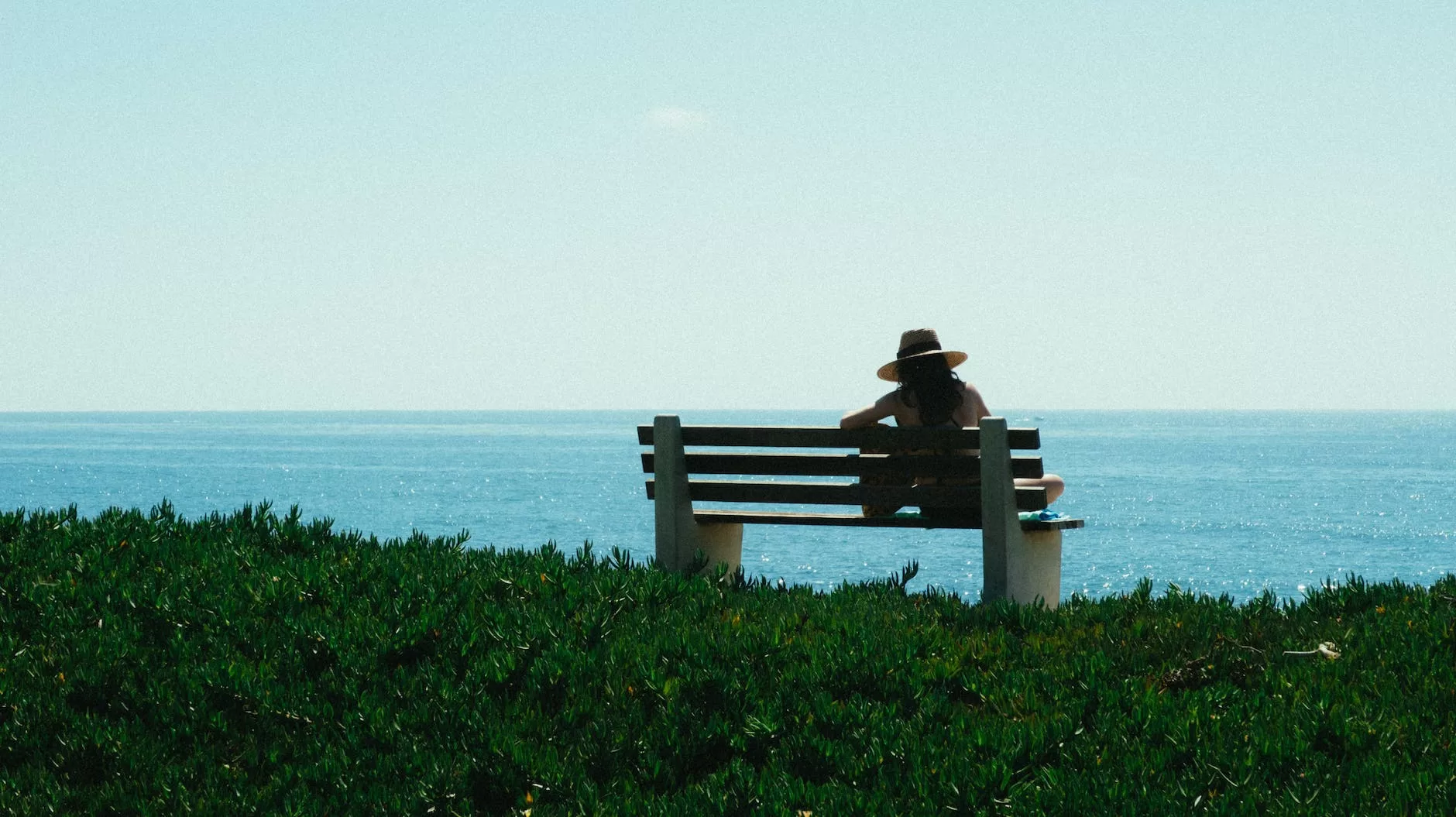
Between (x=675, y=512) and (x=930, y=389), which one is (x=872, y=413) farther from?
(x=675, y=512)

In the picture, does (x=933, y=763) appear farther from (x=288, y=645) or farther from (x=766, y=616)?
(x=288, y=645)

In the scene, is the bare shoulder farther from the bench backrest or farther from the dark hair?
the bench backrest

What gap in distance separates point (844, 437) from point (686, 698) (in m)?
2.83

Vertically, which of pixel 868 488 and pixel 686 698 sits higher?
pixel 868 488

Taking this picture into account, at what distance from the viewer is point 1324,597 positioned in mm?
7031

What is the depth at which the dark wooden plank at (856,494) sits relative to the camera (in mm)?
7684

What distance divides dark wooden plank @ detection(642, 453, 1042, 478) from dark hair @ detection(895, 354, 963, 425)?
497 millimetres

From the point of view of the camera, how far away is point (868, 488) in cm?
797

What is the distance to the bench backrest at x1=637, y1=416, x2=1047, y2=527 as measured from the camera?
7.60 m

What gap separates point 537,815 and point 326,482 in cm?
8014

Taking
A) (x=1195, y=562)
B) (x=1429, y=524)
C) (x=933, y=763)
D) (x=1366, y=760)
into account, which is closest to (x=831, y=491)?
(x=933, y=763)

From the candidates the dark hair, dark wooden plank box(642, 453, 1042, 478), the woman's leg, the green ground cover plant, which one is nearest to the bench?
dark wooden plank box(642, 453, 1042, 478)

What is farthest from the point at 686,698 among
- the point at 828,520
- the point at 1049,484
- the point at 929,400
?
the point at 1049,484

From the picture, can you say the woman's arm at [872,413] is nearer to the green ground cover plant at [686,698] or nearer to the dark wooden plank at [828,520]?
the dark wooden plank at [828,520]
